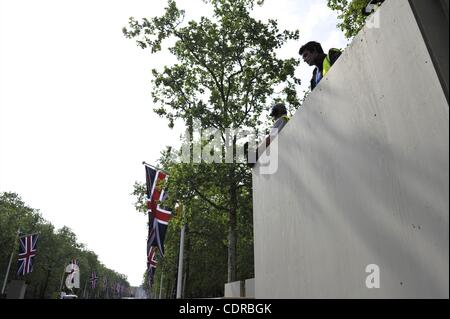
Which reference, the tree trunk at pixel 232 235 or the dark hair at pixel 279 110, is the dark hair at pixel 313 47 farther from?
the tree trunk at pixel 232 235

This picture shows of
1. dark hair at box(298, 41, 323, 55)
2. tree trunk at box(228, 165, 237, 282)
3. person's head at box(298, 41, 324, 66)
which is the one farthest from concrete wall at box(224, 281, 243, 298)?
dark hair at box(298, 41, 323, 55)

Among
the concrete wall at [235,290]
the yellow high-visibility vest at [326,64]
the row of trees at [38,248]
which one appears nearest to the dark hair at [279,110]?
the yellow high-visibility vest at [326,64]

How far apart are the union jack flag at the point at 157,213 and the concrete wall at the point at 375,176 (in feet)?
35.9

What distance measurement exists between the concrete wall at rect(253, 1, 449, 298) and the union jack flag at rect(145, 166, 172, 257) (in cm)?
1094

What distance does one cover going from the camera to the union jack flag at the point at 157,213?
46.0 ft

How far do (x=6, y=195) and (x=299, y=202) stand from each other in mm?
71547

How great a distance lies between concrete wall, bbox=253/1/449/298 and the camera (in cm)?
184

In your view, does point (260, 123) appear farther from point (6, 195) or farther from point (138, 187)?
point (6, 195)

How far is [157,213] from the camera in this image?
1409 cm

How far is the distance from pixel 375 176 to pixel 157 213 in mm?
12767

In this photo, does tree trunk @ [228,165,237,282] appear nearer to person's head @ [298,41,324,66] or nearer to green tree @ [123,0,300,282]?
green tree @ [123,0,300,282]

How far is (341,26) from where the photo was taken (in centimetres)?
1035
